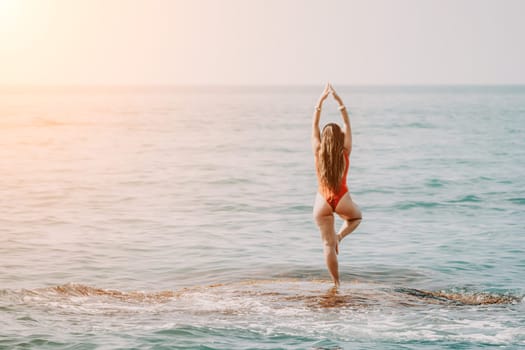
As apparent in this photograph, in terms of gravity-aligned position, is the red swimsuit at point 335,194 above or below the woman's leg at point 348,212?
above

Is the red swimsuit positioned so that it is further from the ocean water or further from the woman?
the ocean water

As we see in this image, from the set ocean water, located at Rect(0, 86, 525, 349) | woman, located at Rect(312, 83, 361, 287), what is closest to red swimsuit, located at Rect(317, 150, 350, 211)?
woman, located at Rect(312, 83, 361, 287)

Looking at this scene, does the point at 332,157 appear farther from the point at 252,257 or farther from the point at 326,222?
the point at 252,257

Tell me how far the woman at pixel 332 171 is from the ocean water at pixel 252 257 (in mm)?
993

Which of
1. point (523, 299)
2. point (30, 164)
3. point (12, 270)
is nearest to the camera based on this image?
point (523, 299)

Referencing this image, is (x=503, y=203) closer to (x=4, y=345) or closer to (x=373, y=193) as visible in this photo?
(x=373, y=193)

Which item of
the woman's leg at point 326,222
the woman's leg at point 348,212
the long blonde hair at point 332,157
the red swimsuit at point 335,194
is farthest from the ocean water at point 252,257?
the long blonde hair at point 332,157

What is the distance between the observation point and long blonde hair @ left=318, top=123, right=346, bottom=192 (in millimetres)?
10047

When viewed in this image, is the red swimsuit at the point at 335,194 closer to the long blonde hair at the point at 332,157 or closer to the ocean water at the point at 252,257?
the long blonde hair at the point at 332,157

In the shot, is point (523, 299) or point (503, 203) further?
point (503, 203)

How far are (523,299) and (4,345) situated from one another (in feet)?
23.1

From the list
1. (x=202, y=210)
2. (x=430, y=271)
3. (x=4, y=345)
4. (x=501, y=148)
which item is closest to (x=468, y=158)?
(x=501, y=148)

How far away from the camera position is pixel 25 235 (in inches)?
681

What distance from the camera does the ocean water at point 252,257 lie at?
9359 millimetres
